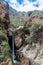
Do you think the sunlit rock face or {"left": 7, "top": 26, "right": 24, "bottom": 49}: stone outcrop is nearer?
the sunlit rock face

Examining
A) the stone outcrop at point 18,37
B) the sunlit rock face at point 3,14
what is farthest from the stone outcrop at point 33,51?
the sunlit rock face at point 3,14

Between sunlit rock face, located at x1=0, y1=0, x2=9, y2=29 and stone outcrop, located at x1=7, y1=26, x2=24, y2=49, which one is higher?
sunlit rock face, located at x1=0, y1=0, x2=9, y2=29

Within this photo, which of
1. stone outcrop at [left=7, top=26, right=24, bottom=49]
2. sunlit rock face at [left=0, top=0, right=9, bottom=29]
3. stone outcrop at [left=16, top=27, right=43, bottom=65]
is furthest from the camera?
stone outcrop at [left=7, top=26, right=24, bottom=49]

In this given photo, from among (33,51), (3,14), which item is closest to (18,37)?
(3,14)

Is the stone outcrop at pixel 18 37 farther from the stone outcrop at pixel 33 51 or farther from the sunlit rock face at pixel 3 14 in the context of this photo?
the stone outcrop at pixel 33 51

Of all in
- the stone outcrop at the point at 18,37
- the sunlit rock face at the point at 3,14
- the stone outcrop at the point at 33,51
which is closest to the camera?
the stone outcrop at the point at 33,51

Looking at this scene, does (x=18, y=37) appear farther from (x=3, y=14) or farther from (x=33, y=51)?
(x=33, y=51)

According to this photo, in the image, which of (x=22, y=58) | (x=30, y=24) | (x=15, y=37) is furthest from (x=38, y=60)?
(x=30, y=24)

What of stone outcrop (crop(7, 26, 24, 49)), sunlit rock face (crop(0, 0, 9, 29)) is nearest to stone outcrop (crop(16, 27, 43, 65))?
stone outcrop (crop(7, 26, 24, 49))

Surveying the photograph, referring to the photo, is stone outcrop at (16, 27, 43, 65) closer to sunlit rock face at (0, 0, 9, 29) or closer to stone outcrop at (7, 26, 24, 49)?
stone outcrop at (7, 26, 24, 49)

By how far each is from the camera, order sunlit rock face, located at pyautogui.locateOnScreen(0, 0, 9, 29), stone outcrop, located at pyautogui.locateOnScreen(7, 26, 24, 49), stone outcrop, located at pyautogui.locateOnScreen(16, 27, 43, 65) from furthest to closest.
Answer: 1. stone outcrop, located at pyautogui.locateOnScreen(7, 26, 24, 49)
2. sunlit rock face, located at pyautogui.locateOnScreen(0, 0, 9, 29)
3. stone outcrop, located at pyautogui.locateOnScreen(16, 27, 43, 65)

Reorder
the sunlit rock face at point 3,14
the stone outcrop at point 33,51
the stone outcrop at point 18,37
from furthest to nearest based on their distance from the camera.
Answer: the stone outcrop at point 18,37 < the sunlit rock face at point 3,14 < the stone outcrop at point 33,51
